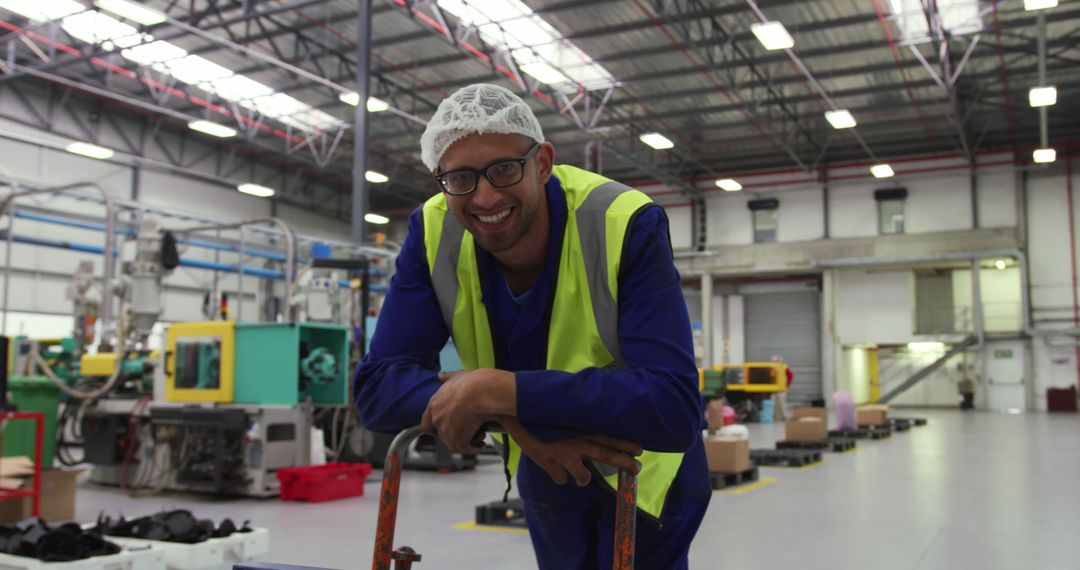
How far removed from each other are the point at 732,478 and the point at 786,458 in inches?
80.0

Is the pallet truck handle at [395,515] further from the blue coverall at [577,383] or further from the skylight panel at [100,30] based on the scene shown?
the skylight panel at [100,30]

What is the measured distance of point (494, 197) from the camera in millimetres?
1594

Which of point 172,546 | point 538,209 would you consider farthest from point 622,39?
point 538,209

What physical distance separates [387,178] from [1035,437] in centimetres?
1808

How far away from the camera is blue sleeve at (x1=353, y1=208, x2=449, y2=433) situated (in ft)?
5.25

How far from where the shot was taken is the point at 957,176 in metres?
24.3

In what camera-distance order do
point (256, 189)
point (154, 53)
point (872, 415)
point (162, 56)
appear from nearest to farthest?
point (872, 415) < point (154, 53) < point (162, 56) < point (256, 189)

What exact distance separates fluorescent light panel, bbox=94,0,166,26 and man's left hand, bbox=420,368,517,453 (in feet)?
42.2

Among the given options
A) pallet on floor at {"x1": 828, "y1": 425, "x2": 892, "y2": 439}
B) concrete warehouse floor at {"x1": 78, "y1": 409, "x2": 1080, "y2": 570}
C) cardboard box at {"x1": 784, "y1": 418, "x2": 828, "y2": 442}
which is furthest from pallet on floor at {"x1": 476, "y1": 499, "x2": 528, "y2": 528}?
pallet on floor at {"x1": 828, "y1": 425, "x2": 892, "y2": 439}

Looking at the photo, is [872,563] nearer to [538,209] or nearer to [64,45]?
[538,209]

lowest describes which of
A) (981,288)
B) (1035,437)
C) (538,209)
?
(1035,437)

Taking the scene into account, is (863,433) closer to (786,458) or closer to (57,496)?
(786,458)

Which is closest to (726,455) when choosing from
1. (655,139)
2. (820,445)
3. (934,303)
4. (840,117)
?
(820,445)

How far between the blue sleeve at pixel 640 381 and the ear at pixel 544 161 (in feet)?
0.71
